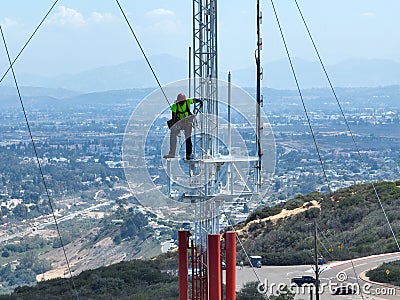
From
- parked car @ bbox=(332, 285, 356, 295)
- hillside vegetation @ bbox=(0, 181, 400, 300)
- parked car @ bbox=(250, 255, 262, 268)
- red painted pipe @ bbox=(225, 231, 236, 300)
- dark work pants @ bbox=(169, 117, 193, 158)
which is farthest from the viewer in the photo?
parked car @ bbox=(250, 255, 262, 268)

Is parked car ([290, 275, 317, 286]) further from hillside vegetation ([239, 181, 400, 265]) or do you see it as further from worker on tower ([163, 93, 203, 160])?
worker on tower ([163, 93, 203, 160])

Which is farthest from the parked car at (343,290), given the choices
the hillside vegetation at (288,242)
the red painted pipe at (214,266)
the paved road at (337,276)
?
the red painted pipe at (214,266)

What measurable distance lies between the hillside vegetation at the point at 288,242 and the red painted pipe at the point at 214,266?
925 centimetres

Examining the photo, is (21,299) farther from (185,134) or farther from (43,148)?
(43,148)

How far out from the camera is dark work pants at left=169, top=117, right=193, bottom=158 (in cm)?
1071

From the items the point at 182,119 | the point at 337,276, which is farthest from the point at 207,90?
the point at 337,276

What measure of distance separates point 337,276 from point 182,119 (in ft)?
39.3

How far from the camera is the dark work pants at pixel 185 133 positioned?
35.1 feet

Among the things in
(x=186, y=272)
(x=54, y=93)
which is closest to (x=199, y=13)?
(x=186, y=272)

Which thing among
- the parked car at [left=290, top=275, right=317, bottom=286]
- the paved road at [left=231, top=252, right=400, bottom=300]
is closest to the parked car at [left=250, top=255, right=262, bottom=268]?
the paved road at [left=231, top=252, right=400, bottom=300]

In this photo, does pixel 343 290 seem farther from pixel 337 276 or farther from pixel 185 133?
pixel 185 133

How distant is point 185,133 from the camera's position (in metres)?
10.8

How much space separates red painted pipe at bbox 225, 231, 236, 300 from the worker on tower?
1.00 m

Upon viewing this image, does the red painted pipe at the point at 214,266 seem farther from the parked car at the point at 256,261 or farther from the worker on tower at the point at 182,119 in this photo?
the parked car at the point at 256,261
